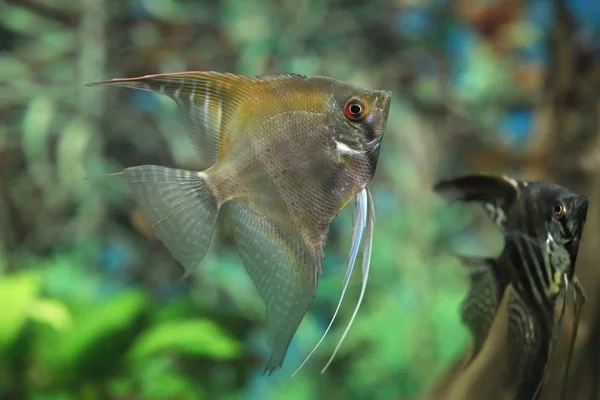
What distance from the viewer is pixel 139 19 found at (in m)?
2.26

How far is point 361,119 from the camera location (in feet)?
1.94

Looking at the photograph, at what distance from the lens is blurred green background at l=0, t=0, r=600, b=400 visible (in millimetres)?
1790

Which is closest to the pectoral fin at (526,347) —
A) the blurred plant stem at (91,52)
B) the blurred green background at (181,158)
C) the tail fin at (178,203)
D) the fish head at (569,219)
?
the fish head at (569,219)

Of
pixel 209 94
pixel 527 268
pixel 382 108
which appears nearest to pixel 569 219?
pixel 527 268

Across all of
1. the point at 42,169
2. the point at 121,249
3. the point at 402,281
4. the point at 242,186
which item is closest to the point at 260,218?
the point at 242,186

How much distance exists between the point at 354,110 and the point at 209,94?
0.58 ft

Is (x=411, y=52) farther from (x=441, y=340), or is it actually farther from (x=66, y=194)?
(x=66, y=194)

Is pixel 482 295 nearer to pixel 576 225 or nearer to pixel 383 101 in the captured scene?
pixel 576 225

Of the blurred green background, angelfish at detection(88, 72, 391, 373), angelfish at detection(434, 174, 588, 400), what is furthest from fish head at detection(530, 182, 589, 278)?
the blurred green background

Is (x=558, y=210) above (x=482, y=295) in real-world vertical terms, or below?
above

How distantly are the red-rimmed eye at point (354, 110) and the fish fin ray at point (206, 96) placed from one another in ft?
0.40

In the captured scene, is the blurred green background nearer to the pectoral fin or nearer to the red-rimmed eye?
the pectoral fin

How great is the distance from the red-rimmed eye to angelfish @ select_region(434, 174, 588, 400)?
35 centimetres

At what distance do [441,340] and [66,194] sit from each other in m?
1.65
